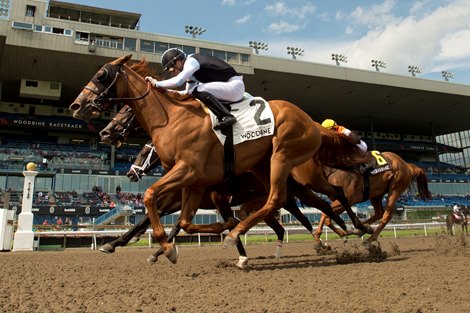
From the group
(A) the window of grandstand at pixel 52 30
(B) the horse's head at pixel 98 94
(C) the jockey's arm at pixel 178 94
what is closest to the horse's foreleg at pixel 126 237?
(B) the horse's head at pixel 98 94

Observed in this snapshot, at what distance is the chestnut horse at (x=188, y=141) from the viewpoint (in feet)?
13.9

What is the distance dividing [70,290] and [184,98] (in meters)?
2.61

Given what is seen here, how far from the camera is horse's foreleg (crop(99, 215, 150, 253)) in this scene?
5.44 meters

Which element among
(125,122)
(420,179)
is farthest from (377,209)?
(125,122)

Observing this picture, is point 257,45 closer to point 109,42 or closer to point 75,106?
point 109,42

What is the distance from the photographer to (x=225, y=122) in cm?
447

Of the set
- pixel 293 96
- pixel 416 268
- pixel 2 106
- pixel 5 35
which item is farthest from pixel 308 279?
pixel 2 106

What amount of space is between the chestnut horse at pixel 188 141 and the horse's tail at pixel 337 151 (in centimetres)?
113

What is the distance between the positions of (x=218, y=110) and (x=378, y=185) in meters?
5.31

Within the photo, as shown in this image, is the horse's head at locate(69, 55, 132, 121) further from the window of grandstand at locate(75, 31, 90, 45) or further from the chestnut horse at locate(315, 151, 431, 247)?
the window of grandstand at locate(75, 31, 90, 45)

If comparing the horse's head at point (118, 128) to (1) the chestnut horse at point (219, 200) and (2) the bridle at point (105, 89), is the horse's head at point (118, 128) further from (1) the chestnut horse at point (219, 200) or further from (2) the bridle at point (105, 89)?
(2) the bridle at point (105, 89)

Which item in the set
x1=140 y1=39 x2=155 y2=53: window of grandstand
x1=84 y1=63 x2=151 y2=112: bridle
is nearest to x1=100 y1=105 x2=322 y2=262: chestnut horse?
x1=84 y1=63 x2=151 y2=112: bridle

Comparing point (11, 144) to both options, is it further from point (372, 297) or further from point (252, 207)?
point (372, 297)

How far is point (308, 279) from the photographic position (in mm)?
3621
